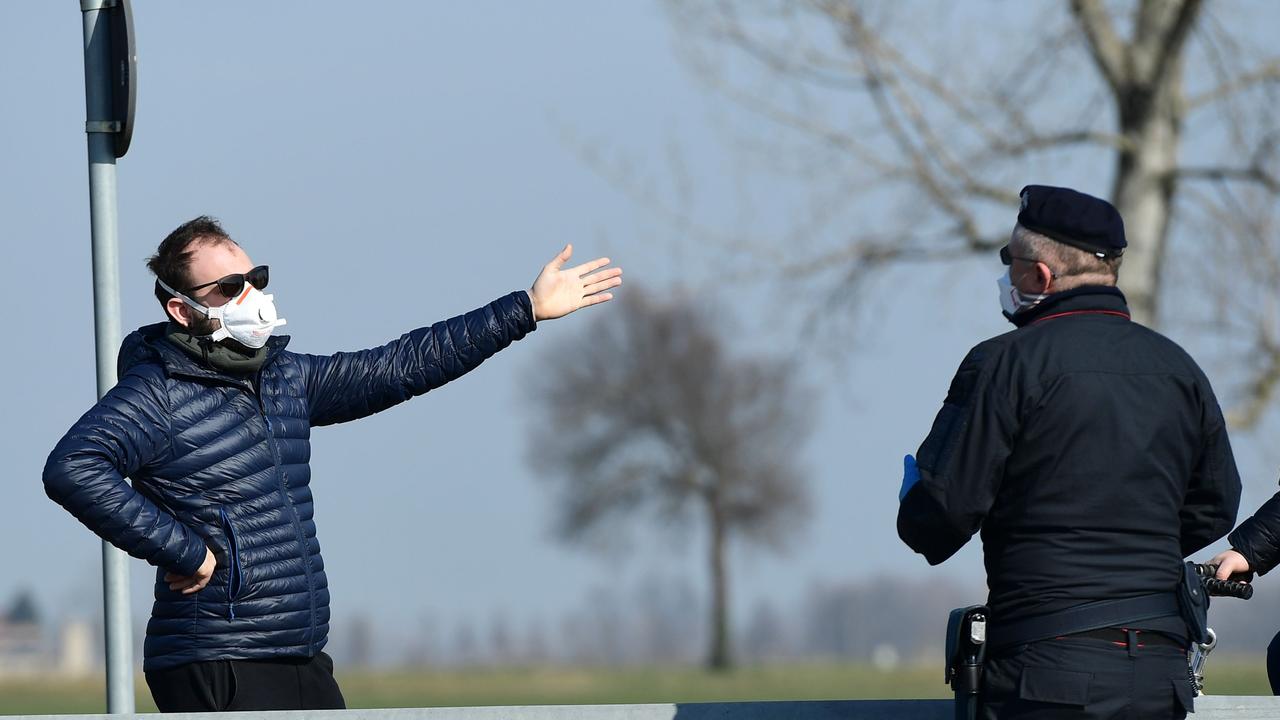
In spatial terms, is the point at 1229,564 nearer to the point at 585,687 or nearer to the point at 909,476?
the point at 909,476

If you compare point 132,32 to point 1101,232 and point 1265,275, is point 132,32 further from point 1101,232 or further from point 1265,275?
point 1265,275

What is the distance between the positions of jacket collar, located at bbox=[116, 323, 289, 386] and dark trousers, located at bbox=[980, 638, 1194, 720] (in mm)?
2001

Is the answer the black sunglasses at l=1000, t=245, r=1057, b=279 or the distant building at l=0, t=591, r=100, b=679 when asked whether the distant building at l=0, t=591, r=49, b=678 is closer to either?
the distant building at l=0, t=591, r=100, b=679

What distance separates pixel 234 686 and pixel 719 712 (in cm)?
118

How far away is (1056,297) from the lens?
3635mm

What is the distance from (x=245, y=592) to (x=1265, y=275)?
10.6 meters

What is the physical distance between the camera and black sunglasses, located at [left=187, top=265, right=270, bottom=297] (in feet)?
14.0

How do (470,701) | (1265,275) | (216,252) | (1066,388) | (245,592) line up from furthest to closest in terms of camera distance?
(470,701) < (1265,275) < (216,252) < (245,592) < (1066,388)

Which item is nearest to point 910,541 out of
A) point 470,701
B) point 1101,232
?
point 1101,232

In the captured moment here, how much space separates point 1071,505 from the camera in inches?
136

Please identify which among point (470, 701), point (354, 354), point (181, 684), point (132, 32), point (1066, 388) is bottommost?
point (470, 701)

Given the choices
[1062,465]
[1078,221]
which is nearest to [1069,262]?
[1078,221]

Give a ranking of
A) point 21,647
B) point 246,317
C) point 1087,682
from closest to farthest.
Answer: point 1087,682 → point 246,317 → point 21,647

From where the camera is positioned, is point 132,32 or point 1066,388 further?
point 132,32
